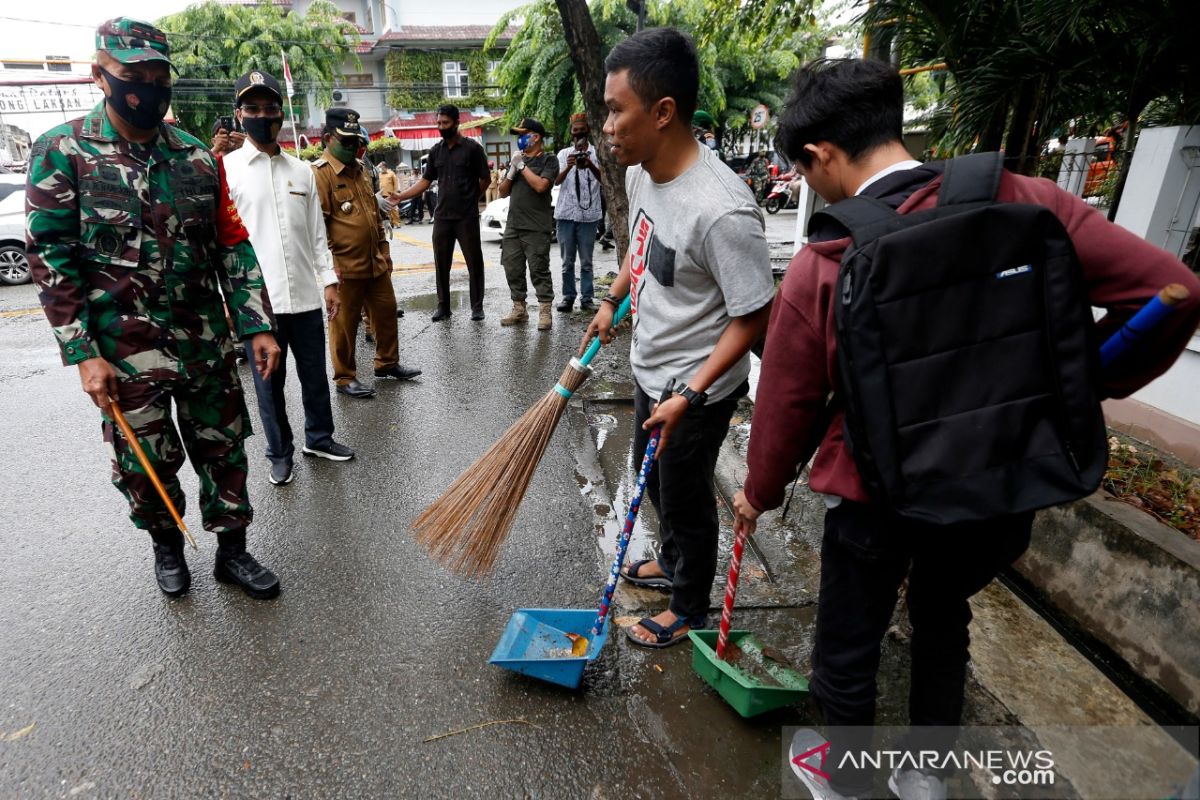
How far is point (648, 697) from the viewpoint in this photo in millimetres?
2105

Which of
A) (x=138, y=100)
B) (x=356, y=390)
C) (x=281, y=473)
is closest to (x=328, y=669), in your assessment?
(x=281, y=473)

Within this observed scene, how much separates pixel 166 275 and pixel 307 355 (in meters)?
1.35

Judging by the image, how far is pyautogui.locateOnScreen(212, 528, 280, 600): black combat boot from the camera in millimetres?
2615

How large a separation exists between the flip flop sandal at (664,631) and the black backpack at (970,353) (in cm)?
127

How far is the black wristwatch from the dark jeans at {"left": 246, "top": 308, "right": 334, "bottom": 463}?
2.34 m

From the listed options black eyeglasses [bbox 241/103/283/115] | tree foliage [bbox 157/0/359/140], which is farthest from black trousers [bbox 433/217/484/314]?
tree foliage [bbox 157/0/359/140]

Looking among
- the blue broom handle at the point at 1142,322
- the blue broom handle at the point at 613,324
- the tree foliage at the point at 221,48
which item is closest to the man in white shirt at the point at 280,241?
the blue broom handle at the point at 613,324

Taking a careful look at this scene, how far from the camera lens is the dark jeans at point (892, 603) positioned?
4.65 ft

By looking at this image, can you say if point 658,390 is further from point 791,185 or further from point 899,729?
point 791,185

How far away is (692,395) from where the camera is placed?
1907mm

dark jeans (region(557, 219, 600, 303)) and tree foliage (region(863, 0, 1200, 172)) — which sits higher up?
tree foliage (region(863, 0, 1200, 172))

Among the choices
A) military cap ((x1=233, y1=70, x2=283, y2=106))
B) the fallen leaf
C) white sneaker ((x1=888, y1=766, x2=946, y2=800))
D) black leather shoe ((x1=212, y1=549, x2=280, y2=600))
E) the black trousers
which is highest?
military cap ((x1=233, y1=70, x2=283, y2=106))

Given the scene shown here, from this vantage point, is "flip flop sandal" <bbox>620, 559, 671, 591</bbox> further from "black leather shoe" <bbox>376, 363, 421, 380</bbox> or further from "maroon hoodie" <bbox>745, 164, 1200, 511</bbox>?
"black leather shoe" <bbox>376, 363, 421, 380</bbox>

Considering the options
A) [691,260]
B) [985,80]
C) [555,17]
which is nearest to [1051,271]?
[691,260]
